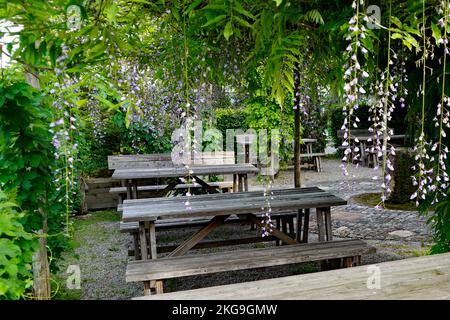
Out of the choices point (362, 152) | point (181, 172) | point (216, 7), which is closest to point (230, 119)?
point (362, 152)

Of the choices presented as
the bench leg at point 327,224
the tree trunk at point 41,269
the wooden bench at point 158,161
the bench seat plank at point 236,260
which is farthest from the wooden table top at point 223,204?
the wooden bench at point 158,161

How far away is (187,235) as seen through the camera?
18.7ft

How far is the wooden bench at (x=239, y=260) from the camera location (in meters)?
2.82

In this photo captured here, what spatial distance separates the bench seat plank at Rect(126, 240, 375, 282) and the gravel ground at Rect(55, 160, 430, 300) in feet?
1.61

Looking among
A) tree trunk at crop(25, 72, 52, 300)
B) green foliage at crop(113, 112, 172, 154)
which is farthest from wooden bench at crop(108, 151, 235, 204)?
tree trunk at crop(25, 72, 52, 300)

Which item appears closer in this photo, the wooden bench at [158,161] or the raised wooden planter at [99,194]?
the wooden bench at [158,161]

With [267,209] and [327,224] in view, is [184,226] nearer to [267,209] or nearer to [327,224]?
[267,209]

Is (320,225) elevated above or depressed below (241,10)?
below

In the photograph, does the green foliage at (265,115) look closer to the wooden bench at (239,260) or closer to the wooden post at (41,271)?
the wooden bench at (239,260)

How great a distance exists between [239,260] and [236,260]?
0.07 ft

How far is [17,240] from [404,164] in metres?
5.73

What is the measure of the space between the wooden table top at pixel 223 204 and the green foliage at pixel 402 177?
9.63 feet

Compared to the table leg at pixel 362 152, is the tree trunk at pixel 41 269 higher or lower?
lower
